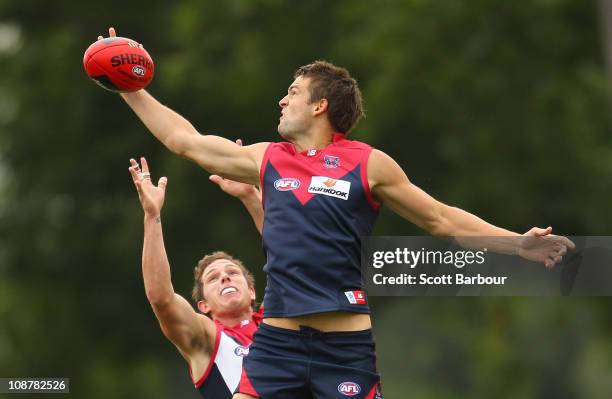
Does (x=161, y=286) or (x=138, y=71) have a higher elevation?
(x=138, y=71)

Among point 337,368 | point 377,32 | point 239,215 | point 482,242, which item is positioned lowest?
point 337,368

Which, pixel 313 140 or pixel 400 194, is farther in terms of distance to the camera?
pixel 313 140

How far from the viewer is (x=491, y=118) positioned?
22.9m

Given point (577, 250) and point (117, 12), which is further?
point (117, 12)

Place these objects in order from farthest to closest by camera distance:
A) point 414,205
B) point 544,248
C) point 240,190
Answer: point 240,190 → point 544,248 → point 414,205

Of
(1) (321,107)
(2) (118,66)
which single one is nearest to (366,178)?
(1) (321,107)

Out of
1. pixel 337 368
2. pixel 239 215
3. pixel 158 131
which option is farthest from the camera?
pixel 239 215

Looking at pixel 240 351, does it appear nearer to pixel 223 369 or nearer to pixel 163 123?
pixel 223 369

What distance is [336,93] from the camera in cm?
760

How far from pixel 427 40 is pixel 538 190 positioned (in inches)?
121

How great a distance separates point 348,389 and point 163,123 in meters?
1.84

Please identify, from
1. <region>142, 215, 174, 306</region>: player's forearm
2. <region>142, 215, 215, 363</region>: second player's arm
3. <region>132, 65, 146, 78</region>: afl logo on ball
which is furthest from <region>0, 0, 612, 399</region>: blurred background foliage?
<region>132, 65, 146, 78</region>: afl logo on ball

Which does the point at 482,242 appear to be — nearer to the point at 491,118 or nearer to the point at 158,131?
the point at 158,131

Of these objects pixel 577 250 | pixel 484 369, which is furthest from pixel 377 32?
pixel 577 250
